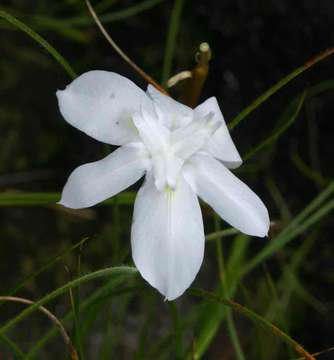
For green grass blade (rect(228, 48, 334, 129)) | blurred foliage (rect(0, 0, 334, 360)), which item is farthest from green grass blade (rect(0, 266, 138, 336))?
blurred foliage (rect(0, 0, 334, 360))

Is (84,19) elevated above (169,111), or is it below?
above

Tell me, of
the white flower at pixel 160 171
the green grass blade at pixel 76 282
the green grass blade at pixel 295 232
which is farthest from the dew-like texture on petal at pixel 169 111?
the green grass blade at pixel 295 232

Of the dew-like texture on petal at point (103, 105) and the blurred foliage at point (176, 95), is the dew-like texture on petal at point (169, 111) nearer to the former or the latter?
the dew-like texture on petal at point (103, 105)

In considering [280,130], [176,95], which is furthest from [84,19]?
[280,130]

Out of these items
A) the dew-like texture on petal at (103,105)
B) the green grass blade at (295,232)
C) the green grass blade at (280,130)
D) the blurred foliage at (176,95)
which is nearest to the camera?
the dew-like texture on petal at (103,105)

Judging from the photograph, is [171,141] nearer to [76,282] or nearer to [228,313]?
[76,282]

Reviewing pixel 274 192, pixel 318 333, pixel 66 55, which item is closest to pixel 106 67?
pixel 66 55
